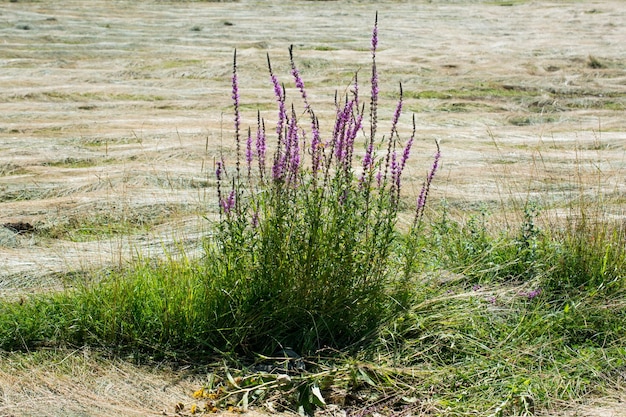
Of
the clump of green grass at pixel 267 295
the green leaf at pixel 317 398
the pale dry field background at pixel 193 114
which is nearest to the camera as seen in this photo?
the green leaf at pixel 317 398

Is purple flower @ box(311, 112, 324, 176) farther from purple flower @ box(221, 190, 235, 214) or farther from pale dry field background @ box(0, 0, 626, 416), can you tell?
pale dry field background @ box(0, 0, 626, 416)

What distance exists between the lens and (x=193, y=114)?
10.3 meters

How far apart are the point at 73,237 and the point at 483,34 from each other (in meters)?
13.8

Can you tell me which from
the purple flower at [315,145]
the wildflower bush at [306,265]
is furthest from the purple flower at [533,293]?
the purple flower at [315,145]

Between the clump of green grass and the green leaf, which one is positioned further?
the clump of green grass

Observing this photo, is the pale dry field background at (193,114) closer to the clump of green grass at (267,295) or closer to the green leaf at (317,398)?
the clump of green grass at (267,295)

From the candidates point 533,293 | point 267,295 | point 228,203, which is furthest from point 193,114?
point 533,293

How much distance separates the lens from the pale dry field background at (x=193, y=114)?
5.21 metres

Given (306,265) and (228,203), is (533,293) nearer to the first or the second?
(306,265)

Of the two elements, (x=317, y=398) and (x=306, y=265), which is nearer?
(x=317, y=398)

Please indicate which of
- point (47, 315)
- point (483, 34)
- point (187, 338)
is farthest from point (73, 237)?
point (483, 34)

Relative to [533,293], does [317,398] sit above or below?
below

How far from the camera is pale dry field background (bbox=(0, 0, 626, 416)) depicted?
521 centimetres

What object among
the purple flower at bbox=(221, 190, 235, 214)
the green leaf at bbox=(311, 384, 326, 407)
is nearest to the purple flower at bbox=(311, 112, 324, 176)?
the purple flower at bbox=(221, 190, 235, 214)
